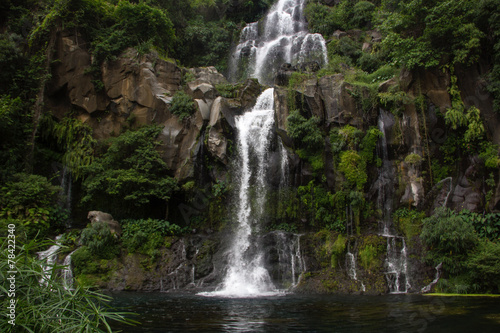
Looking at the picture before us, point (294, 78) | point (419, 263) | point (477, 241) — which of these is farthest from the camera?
point (294, 78)

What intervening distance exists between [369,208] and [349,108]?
16.4 feet

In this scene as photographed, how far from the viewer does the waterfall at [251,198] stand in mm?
13320

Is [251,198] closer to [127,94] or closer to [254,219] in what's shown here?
[254,219]

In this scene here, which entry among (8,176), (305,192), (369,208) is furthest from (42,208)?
(369,208)

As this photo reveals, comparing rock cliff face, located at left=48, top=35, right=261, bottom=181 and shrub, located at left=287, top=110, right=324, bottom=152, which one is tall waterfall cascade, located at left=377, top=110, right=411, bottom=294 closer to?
shrub, located at left=287, top=110, right=324, bottom=152

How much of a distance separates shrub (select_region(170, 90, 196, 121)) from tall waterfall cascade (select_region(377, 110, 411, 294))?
31.2 ft

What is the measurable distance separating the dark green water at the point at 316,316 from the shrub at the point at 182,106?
1047 centimetres

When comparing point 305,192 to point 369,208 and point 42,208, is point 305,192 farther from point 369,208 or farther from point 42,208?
point 42,208

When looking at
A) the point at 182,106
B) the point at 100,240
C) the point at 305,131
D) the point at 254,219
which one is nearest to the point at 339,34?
the point at 305,131

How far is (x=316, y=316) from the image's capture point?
6984 millimetres

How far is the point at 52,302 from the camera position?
10.2ft

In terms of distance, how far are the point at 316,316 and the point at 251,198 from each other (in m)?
9.44

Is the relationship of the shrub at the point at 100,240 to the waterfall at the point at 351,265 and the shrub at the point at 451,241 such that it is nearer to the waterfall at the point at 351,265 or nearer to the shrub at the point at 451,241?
the waterfall at the point at 351,265

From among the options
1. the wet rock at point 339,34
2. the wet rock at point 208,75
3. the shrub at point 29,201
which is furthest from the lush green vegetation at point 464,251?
the wet rock at point 339,34
